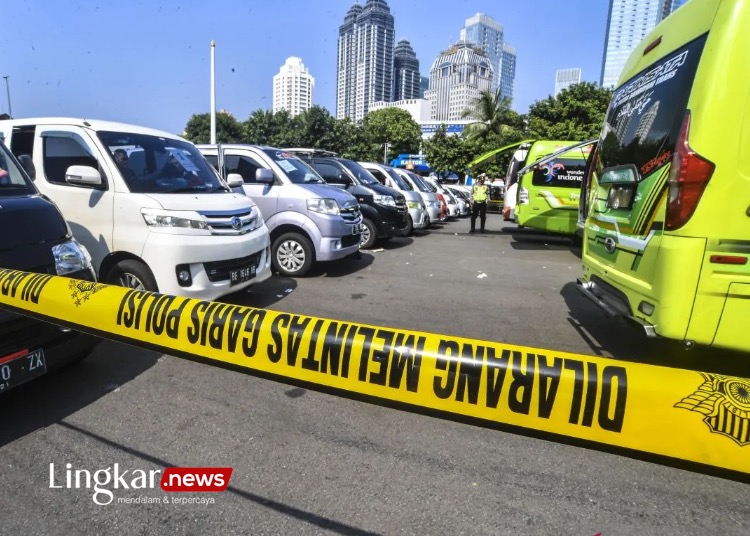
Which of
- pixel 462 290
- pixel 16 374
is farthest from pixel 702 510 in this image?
pixel 462 290

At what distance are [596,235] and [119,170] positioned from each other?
4652 mm

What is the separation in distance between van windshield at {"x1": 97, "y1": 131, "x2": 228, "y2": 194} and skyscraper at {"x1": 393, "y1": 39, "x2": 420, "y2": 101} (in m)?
97.1

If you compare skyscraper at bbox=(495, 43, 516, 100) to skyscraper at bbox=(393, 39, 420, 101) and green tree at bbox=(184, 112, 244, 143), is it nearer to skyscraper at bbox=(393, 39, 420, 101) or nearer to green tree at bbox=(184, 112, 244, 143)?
skyscraper at bbox=(393, 39, 420, 101)

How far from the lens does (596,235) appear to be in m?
4.27

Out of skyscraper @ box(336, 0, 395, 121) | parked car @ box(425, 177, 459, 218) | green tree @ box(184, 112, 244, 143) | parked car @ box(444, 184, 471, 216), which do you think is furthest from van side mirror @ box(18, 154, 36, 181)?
skyscraper @ box(336, 0, 395, 121)

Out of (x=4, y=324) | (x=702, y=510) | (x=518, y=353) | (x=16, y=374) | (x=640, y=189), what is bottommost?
(x=702, y=510)

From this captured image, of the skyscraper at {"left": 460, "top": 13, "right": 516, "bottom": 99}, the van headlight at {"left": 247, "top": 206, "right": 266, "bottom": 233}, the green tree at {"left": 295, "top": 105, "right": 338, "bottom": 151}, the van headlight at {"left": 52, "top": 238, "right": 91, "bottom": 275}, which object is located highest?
the skyscraper at {"left": 460, "top": 13, "right": 516, "bottom": 99}

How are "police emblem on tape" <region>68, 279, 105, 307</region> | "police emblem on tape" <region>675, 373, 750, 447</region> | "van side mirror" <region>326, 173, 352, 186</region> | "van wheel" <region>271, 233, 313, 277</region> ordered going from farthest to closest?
"van side mirror" <region>326, 173, 352, 186</region>, "van wheel" <region>271, 233, 313, 277</region>, "police emblem on tape" <region>68, 279, 105, 307</region>, "police emblem on tape" <region>675, 373, 750, 447</region>

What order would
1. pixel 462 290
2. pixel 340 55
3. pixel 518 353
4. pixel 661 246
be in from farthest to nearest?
pixel 340 55
pixel 462 290
pixel 661 246
pixel 518 353

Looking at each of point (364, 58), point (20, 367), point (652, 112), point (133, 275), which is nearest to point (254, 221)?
point (133, 275)

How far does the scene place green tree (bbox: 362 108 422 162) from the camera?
53.7 m

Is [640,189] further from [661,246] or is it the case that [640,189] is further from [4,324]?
[4,324]

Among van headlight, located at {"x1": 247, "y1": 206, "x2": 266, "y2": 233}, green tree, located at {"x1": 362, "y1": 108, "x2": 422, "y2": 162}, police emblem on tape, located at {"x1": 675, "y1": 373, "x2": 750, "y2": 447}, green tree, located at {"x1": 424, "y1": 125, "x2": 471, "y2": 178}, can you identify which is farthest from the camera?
green tree, located at {"x1": 362, "y1": 108, "x2": 422, "y2": 162}

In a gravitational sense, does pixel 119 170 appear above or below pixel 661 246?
above
